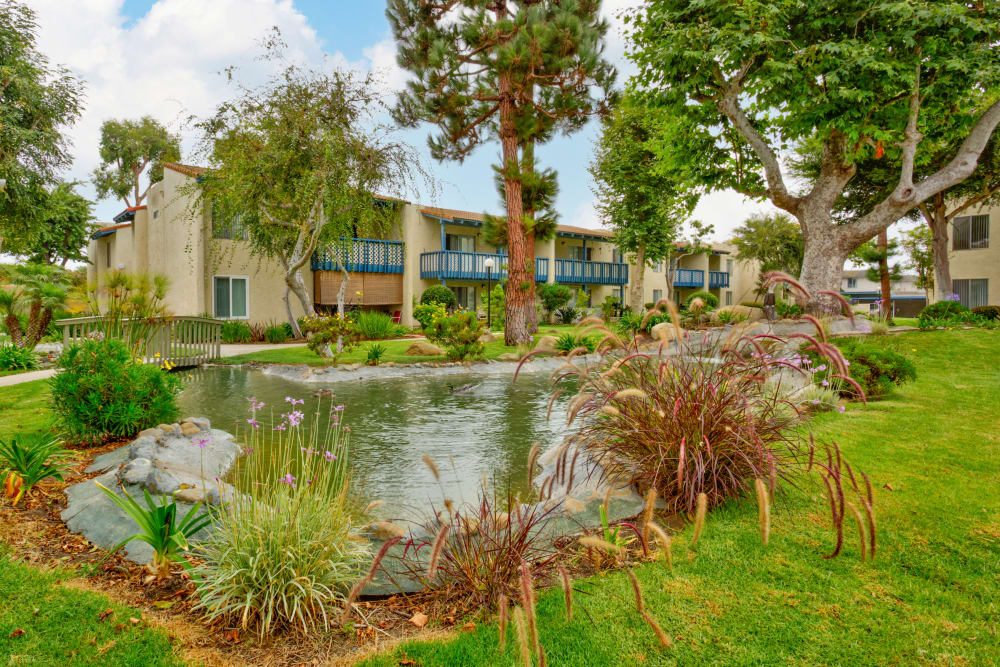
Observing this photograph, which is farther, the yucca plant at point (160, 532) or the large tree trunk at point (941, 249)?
the large tree trunk at point (941, 249)

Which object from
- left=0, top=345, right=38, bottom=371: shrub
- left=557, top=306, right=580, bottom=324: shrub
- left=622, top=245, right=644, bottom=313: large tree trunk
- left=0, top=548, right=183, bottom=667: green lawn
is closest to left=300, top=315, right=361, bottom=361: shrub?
left=0, top=345, right=38, bottom=371: shrub

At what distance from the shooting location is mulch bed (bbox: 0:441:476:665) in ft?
7.59

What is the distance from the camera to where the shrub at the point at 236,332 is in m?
19.9

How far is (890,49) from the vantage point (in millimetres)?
12648

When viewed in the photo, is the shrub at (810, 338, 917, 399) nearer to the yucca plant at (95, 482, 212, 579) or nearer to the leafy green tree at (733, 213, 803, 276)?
the yucca plant at (95, 482, 212, 579)

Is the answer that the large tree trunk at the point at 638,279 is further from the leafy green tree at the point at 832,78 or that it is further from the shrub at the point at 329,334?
the shrub at the point at 329,334

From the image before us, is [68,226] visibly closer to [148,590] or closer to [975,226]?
[148,590]

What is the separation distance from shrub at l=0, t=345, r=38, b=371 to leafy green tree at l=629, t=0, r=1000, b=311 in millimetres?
16511

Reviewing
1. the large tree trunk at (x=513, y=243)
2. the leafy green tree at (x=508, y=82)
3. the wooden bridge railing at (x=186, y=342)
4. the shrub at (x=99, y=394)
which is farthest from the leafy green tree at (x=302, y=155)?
the shrub at (x=99, y=394)

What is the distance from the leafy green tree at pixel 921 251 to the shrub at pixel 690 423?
114 feet

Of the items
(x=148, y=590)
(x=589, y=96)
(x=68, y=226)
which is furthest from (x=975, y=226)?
(x=68, y=226)

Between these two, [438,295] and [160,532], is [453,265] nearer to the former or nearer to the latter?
[438,295]

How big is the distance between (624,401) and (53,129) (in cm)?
2365

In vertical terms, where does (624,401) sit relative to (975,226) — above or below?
below
